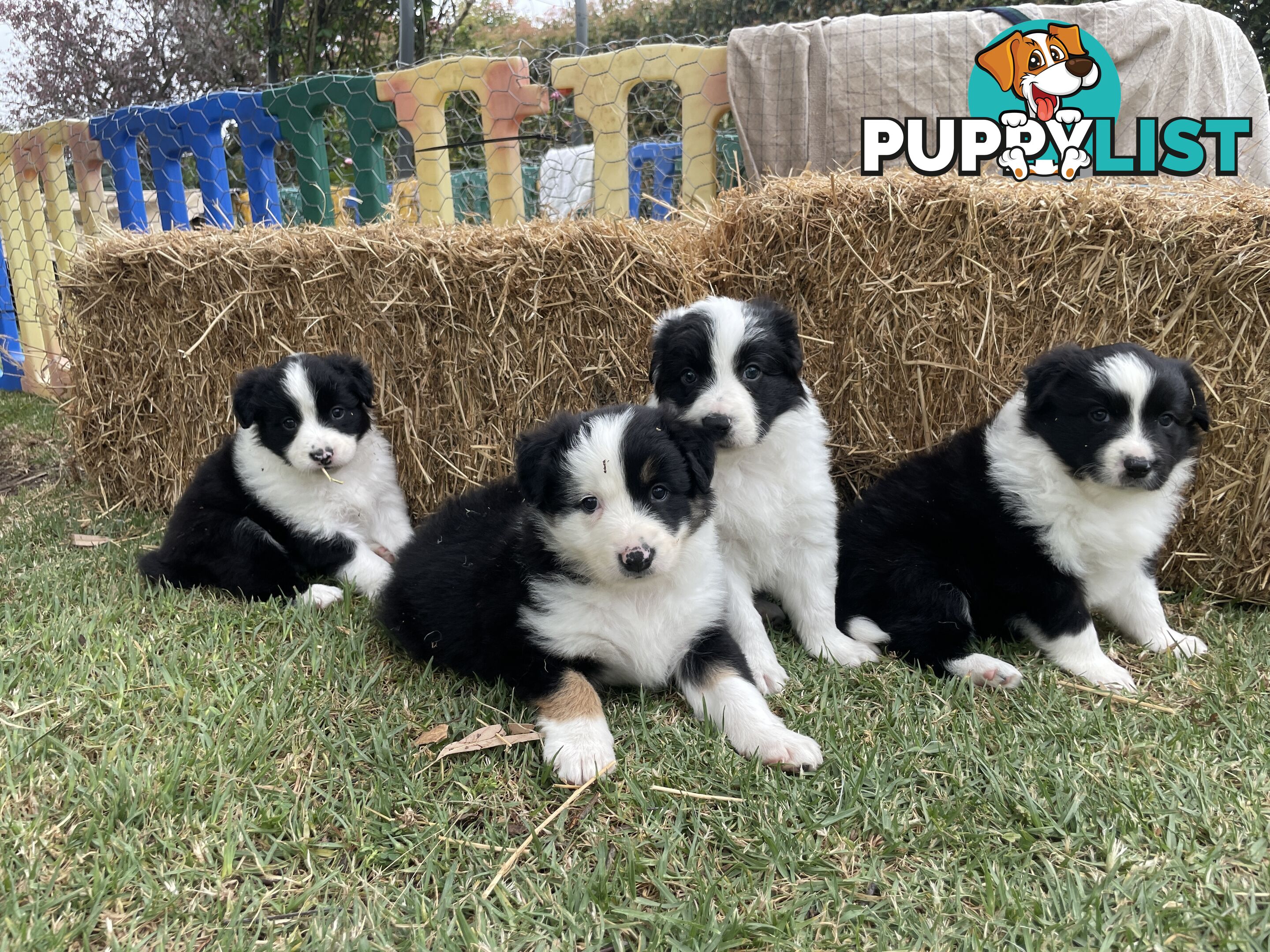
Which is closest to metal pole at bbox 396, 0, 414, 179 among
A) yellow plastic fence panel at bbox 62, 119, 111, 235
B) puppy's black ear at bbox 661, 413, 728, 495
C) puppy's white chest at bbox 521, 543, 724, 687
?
yellow plastic fence panel at bbox 62, 119, 111, 235

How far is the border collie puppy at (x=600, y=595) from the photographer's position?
247cm

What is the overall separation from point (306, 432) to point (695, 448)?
1.85 m

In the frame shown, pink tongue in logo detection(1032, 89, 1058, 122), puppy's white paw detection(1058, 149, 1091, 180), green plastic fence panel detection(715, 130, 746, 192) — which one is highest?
pink tongue in logo detection(1032, 89, 1058, 122)

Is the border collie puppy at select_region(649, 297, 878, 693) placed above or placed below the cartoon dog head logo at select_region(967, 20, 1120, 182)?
below

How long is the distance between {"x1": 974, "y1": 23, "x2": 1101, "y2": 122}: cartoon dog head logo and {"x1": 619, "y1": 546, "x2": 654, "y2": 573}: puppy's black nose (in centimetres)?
419

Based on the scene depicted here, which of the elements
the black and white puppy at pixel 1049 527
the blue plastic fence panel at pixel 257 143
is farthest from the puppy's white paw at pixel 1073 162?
the blue plastic fence panel at pixel 257 143

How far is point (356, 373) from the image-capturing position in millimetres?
3773

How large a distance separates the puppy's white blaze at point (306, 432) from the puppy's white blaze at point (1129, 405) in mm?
2830

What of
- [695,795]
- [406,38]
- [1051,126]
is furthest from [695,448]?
[406,38]

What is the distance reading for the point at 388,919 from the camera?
1.89m

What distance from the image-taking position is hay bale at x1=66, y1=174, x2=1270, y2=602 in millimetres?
3457

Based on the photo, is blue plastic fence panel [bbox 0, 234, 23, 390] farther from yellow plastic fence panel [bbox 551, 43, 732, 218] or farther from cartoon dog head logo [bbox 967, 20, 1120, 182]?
cartoon dog head logo [bbox 967, 20, 1120, 182]

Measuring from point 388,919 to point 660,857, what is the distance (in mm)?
606

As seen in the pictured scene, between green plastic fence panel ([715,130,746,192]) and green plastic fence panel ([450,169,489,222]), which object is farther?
green plastic fence panel ([450,169,489,222])
